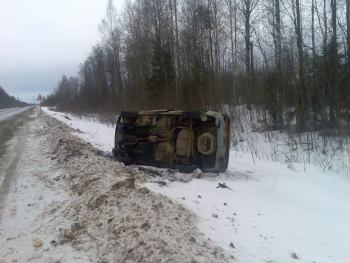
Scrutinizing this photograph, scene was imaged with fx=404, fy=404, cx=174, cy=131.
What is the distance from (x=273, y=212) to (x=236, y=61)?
20.1 meters

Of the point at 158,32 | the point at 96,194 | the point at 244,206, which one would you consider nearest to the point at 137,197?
the point at 96,194

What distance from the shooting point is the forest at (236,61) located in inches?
598

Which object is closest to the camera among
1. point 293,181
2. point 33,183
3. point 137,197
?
point 137,197

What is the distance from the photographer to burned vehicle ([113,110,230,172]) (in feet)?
26.6

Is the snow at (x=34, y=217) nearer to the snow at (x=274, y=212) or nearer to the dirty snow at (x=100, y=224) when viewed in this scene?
the dirty snow at (x=100, y=224)

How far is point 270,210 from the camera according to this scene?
568cm

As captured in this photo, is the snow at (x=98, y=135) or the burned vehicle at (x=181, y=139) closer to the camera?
the burned vehicle at (x=181, y=139)

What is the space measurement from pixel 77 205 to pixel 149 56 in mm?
28654

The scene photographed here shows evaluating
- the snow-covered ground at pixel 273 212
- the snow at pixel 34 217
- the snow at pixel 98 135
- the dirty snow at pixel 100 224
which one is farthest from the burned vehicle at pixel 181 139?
the snow at pixel 98 135

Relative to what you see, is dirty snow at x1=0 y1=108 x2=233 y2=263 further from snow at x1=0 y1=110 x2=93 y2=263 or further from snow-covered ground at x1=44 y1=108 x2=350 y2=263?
snow-covered ground at x1=44 y1=108 x2=350 y2=263

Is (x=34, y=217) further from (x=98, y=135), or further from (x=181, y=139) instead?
(x=98, y=135)

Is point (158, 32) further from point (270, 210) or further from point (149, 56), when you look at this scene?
point (270, 210)

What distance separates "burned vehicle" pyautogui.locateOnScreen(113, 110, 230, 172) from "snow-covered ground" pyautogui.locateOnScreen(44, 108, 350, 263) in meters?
0.54

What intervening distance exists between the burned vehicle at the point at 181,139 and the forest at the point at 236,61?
6.29 m
